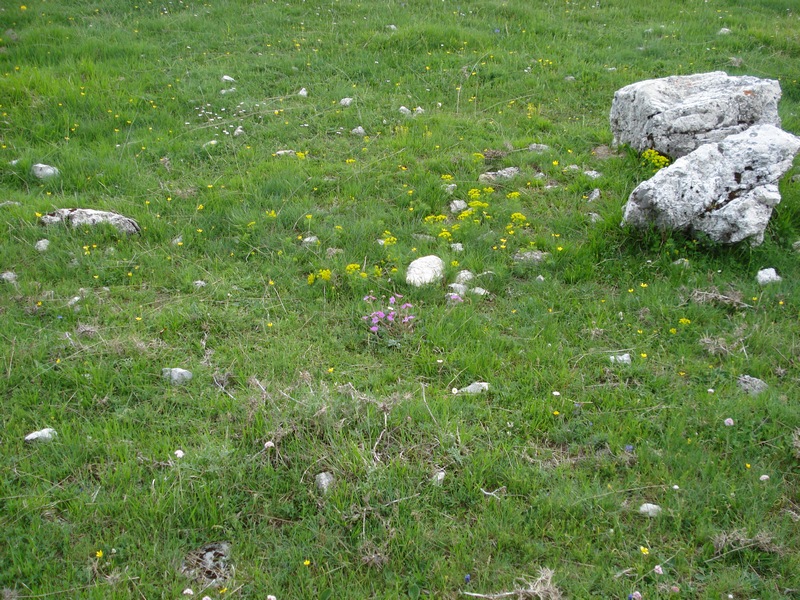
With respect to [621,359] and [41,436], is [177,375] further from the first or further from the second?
[621,359]

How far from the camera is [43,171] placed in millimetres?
6918

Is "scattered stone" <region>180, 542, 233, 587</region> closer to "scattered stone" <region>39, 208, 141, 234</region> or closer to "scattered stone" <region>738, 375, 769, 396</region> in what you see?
"scattered stone" <region>738, 375, 769, 396</region>

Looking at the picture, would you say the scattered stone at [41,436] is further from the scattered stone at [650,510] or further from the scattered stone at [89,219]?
the scattered stone at [650,510]

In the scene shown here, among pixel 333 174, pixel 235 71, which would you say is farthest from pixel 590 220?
pixel 235 71

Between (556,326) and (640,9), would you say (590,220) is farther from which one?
(640,9)

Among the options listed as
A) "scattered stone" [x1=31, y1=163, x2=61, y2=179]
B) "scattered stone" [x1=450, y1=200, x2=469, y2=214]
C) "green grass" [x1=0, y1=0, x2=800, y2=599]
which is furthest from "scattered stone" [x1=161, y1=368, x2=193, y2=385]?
"scattered stone" [x1=31, y1=163, x2=61, y2=179]

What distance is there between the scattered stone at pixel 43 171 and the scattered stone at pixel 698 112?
650 cm

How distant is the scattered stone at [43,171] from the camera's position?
271 inches

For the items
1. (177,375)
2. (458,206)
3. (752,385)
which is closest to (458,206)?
(458,206)

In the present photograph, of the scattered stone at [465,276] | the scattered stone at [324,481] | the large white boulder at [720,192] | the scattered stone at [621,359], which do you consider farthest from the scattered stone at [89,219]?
the large white boulder at [720,192]

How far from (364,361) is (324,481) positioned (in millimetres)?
1208

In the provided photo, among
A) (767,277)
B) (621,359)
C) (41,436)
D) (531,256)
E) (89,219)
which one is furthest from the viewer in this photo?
(89,219)

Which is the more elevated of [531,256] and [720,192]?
[720,192]

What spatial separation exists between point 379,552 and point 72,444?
2.00 metres
